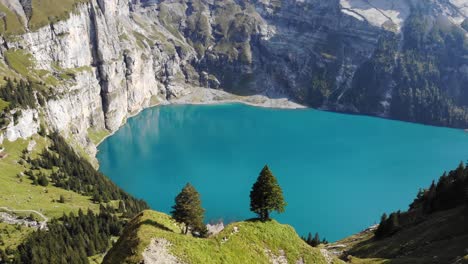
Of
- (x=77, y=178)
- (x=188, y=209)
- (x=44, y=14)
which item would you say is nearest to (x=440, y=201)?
(x=188, y=209)

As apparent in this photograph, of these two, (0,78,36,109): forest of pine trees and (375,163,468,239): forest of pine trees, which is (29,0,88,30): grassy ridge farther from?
(375,163,468,239): forest of pine trees

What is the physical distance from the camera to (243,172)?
6024 inches

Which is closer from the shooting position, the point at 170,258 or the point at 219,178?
A: the point at 170,258

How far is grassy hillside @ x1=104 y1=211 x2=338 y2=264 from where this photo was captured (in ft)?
111

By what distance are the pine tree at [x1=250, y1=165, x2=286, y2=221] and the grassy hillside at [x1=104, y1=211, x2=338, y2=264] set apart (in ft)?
6.43

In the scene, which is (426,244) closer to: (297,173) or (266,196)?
(266,196)

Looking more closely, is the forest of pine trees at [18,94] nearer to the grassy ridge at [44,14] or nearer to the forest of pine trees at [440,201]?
the grassy ridge at [44,14]

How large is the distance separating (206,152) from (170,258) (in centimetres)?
14744

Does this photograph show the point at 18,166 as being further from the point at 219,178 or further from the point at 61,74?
the point at 61,74

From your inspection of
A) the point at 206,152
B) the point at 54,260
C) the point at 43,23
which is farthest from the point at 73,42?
the point at 54,260

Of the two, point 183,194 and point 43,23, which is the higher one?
point 43,23

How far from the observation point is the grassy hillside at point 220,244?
33.9 meters

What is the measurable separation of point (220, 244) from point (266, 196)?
30.8ft

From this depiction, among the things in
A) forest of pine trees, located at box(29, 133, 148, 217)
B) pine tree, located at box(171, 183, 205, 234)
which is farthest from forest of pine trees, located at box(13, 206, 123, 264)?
pine tree, located at box(171, 183, 205, 234)
